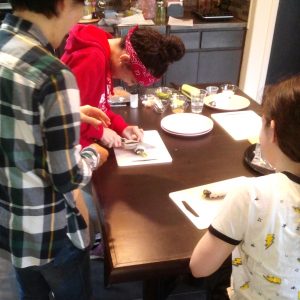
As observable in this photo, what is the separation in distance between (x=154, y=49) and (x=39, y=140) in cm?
77

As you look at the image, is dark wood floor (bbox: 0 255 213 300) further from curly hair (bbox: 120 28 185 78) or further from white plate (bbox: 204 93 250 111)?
curly hair (bbox: 120 28 185 78)

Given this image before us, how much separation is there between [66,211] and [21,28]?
0.43 metres

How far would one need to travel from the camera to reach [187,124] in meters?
1.51

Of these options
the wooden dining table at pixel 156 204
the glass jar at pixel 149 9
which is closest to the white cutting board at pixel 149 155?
the wooden dining table at pixel 156 204

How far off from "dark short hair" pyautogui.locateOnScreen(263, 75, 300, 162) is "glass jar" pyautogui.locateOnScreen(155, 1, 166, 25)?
8.58ft

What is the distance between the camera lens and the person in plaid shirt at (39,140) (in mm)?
674

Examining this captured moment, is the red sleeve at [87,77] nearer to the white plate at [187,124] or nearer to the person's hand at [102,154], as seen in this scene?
the person's hand at [102,154]

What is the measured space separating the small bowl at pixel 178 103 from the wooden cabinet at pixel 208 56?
5.16 feet

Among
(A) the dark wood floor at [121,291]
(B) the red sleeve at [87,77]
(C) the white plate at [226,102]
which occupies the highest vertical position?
(B) the red sleeve at [87,77]

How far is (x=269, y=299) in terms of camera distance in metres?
0.82

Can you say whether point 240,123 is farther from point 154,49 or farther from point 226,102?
point 154,49

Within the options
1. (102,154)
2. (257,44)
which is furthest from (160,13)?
(102,154)

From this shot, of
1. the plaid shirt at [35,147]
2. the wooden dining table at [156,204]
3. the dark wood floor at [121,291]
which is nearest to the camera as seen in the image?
the plaid shirt at [35,147]

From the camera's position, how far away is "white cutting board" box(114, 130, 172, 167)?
125 centimetres
